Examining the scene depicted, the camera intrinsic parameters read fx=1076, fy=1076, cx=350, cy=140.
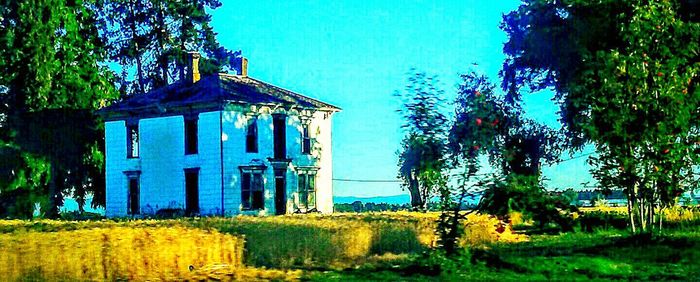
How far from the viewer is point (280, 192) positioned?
56.8 metres

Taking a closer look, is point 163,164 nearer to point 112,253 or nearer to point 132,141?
point 132,141

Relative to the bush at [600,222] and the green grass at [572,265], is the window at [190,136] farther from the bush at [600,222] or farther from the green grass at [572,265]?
the green grass at [572,265]

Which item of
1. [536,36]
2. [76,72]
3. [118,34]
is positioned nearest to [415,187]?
[536,36]

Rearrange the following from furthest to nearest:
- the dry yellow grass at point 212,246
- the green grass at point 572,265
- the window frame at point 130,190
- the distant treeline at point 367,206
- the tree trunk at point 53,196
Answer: the distant treeline at point 367,206, the tree trunk at point 53,196, the window frame at point 130,190, the green grass at point 572,265, the dry yellow grass at point 212,246

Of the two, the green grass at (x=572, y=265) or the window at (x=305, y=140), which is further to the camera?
the window at (x=305, y=140)

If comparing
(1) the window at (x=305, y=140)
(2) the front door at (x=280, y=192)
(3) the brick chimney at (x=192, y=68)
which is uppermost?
(3) the brick chimney at (x=192, y=68)

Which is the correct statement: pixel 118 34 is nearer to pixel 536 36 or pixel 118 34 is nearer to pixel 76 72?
pixel 76 72

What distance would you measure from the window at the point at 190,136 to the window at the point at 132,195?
4341mm

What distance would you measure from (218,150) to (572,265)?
3172 cm

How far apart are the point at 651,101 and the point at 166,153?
32913 mm

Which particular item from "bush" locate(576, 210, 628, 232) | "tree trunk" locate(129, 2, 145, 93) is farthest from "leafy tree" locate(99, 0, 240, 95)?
"bush" locate(576, 210, 628, 232)

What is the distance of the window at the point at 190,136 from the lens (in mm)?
55656

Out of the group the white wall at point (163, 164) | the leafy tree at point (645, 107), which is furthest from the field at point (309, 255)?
the white wall at point (163, 164)

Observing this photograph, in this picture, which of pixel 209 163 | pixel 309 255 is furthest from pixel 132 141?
pixel 309 255
